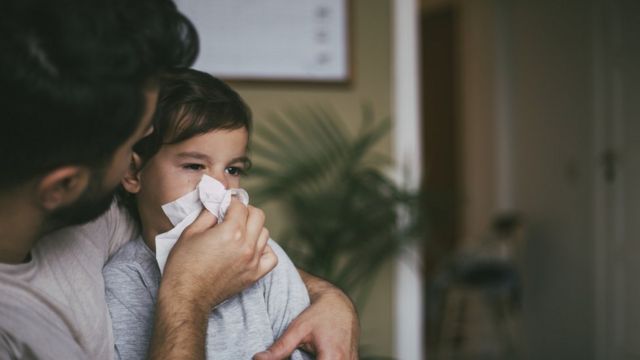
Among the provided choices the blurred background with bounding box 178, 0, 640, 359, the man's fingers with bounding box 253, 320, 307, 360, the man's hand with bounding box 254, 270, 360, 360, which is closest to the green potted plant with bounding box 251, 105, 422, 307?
the blurred background with bounding box 178, 0, 640, 359

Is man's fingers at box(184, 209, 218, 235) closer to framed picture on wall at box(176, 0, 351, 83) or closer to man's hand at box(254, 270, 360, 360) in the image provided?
man's hand at box(254, 270, 360, 360)

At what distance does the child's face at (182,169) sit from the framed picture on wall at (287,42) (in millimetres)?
759

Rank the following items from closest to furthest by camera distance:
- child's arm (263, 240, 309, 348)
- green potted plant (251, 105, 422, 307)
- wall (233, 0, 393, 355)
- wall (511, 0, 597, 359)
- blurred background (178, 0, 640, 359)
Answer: child's arm (263, 240, 309, 348) < green potted plant (251, 105, 422, 307) < blurred background (178, 0, 640, 359) < wall (233, 0, 393, 355) < wall (511, 0, 597, 359)

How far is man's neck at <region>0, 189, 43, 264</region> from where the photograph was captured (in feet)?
1.53

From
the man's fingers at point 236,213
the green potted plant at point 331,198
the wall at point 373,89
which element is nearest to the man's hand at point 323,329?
the man's fingers at point 236,213

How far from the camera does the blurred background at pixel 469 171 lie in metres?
1.90

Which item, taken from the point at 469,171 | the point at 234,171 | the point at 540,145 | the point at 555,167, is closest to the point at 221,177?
the point at 234,171

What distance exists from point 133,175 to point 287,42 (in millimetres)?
1378

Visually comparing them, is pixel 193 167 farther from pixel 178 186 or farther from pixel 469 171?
pixel 469 171

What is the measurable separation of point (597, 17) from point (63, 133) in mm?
3445

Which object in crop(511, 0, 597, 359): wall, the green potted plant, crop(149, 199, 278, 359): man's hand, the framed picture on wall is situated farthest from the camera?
crop(511, 0, 597, 359): wall

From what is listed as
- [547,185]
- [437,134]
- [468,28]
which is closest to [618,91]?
[547,185]

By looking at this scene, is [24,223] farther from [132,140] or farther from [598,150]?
[598,150]

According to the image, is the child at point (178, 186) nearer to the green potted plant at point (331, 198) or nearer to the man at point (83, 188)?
the man at point (83, 188)
